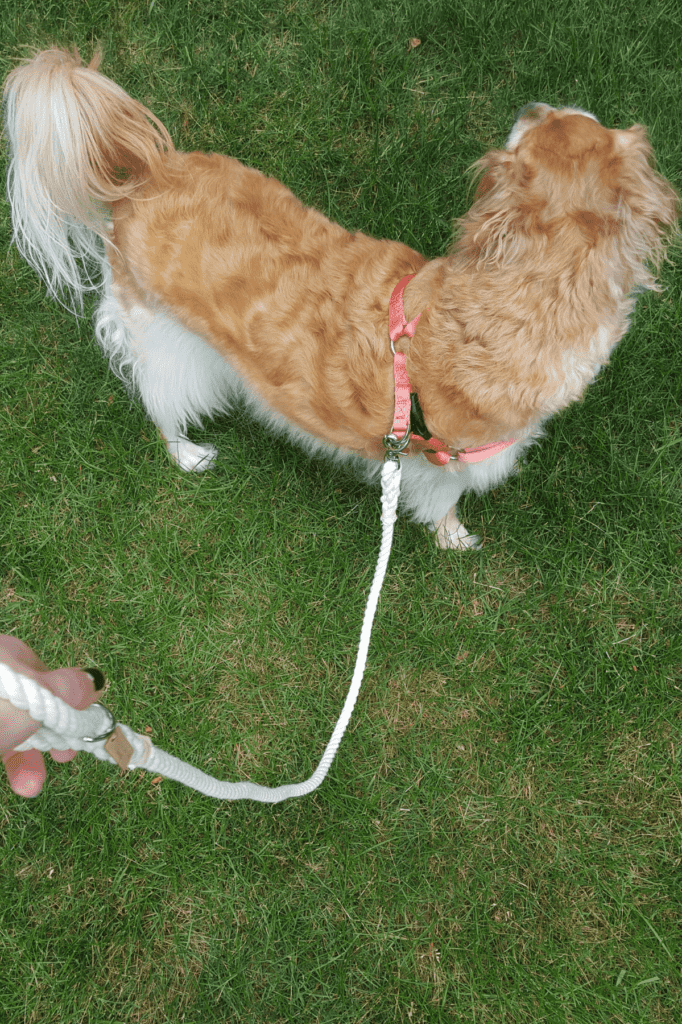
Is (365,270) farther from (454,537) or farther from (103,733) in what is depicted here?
(103,733)

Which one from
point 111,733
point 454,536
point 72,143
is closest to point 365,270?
point 72,143

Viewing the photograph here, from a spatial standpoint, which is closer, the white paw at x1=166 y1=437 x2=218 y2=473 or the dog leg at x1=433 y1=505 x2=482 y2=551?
the dog leg at x1=433 y1=505 x2=482 y2=551

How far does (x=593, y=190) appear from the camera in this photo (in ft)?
5.47

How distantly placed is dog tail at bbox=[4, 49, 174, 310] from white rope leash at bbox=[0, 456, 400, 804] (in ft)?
4.26

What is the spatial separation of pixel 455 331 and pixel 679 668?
6.33ft

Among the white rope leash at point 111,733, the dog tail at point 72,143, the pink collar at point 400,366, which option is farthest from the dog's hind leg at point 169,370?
the white rope leash at point 111,733

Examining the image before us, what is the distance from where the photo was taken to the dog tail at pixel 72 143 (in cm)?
195

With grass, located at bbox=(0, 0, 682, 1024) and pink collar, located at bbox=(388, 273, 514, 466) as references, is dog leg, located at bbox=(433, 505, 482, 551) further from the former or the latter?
pink collar, located at bbox=(388, 273, 514, 466)

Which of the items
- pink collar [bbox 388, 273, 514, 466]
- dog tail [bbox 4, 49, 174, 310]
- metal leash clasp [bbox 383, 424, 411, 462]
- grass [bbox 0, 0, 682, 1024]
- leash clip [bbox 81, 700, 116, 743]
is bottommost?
grass [bbox 0, 0, 682, 1024]

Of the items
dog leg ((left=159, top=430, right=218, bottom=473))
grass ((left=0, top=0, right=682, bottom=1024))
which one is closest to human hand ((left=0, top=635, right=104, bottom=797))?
grass ((left=0, top=0, right=682, bottom=1024))

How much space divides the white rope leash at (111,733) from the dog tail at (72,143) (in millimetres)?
1298

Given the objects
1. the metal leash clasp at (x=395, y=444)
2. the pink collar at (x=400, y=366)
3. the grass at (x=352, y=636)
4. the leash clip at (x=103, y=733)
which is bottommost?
the grass at (x=352, y=636)

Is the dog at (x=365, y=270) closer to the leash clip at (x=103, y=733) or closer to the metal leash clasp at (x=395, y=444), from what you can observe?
the metal leash clasp at (x=395, y=444)

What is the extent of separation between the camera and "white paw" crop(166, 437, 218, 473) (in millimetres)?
2984
